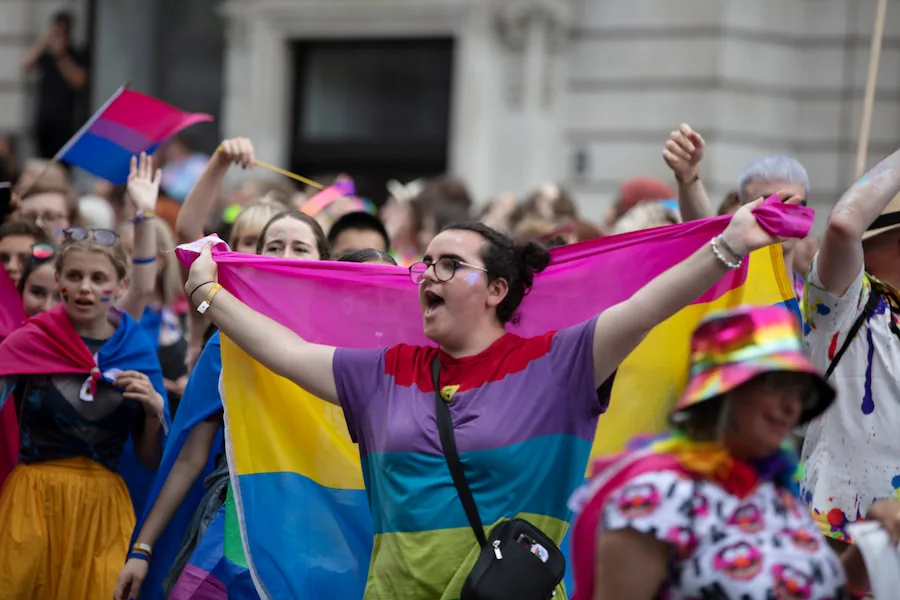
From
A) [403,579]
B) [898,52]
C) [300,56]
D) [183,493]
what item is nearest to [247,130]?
[300,56]

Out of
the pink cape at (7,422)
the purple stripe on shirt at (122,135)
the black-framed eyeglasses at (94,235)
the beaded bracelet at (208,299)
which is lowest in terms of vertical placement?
the pink cape at (7,422)

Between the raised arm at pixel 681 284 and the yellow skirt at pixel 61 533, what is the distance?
8.33 feet

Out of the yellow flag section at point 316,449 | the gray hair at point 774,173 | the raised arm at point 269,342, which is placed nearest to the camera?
the raised arm at point 269,342

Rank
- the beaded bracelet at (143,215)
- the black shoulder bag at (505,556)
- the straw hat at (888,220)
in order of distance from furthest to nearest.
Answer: the beaded bracelet at (143,215)
the straw hat at (888,220)
the black shoulder bag at (505,556)

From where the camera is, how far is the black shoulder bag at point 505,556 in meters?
3.63

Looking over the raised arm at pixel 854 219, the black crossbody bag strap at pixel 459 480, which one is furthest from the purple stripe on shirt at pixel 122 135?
the raised arm at pixel 854 219

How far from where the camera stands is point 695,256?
3.53 meters

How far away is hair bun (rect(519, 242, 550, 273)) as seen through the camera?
4172 millimetres

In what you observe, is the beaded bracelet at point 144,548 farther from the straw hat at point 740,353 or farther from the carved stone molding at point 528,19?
the carved stone molding at point 528,19

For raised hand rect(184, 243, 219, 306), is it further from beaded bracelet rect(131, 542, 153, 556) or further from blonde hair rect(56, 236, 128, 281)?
blonde hair rect(56, 236, 128, 281)

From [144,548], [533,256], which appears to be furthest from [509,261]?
[144,548]

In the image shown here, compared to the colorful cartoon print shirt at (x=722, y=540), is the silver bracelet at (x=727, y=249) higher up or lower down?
higher up

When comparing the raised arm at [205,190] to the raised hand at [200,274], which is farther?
the raised arm at [205,190]

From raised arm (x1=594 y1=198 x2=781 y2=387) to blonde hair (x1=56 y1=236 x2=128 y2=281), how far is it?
99.1 inches
